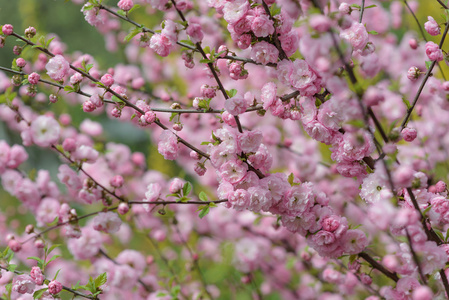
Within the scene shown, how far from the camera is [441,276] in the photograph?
0.93 m

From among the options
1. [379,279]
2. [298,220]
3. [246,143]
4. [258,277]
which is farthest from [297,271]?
[246,143]

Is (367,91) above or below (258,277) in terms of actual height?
above

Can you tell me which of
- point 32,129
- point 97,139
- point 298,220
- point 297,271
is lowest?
point 297,271

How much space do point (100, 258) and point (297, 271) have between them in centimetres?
98

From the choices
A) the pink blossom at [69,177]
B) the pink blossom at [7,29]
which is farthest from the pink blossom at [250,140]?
the pink blossom at [69,177]

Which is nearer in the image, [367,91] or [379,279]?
[367,91]

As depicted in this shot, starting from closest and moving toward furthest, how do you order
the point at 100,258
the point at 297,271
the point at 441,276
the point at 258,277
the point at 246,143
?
1. the point at 441,276
2. the point at 246,143
3. the point at 100,258
4. the point at 297,271
5. the point at 258,277

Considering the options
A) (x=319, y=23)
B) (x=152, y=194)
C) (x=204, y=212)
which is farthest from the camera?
(x=152, y=194)

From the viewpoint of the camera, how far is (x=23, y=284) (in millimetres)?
1087

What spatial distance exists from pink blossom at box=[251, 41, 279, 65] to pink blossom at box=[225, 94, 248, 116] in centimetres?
11

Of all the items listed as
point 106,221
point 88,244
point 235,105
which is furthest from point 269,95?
point 88,244

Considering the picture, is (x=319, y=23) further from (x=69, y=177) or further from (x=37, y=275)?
(x=69, y=177)

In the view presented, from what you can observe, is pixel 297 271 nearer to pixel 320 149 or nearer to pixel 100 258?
pixel 320 149

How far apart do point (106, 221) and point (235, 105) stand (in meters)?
0.59
